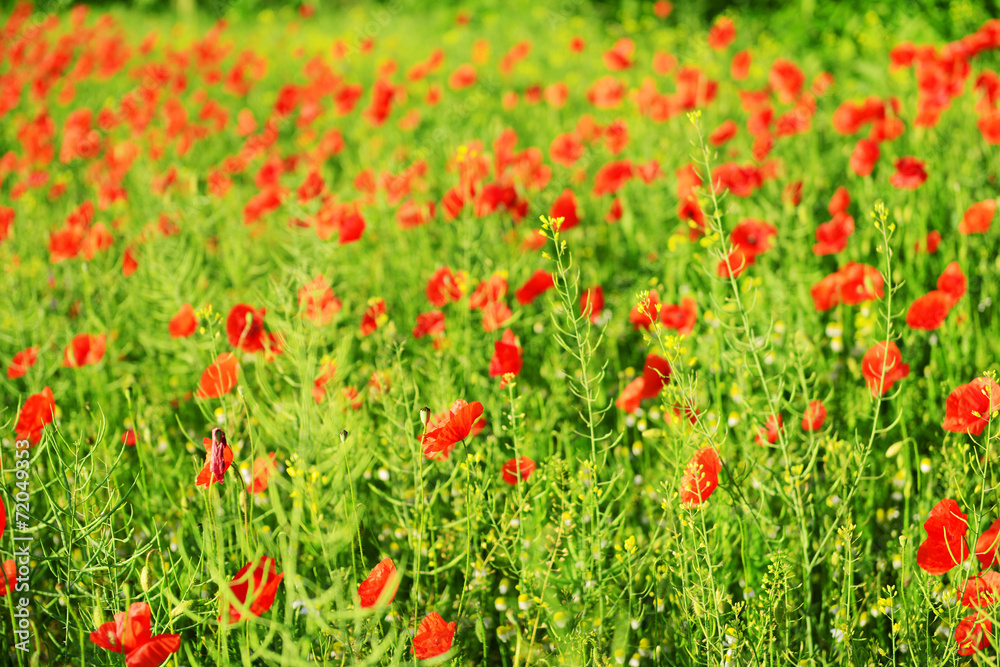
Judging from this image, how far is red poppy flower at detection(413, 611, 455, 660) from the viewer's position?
1.13 metres

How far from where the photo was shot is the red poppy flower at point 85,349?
189cm

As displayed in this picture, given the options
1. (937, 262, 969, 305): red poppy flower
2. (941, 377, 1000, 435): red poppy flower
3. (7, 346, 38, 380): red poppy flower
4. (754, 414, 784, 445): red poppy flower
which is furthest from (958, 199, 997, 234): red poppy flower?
(7, 346, 38, 380): red poppy flower

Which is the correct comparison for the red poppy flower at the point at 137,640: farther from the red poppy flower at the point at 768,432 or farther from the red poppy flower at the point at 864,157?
the red poppy flower at the point at 864,157

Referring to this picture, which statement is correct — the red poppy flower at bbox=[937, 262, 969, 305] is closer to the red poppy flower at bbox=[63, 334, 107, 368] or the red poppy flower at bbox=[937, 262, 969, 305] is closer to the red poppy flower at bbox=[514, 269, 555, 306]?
the red poppy flower at bbox=[514, 269, 555, 306]

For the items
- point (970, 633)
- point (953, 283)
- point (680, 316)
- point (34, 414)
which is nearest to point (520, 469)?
point (680, 316)

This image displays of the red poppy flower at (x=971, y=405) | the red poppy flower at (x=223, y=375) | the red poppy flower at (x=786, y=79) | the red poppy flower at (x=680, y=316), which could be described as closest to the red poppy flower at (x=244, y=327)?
the red poppy flower at (x=223, y=375)

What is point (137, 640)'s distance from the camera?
104 centimetres

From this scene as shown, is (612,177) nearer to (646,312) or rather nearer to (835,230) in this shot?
(835,230)

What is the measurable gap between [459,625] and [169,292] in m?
1.50

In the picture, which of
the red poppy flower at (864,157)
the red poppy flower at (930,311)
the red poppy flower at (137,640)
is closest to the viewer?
the red poppy flower at (137,640)

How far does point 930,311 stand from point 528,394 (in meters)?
0.98

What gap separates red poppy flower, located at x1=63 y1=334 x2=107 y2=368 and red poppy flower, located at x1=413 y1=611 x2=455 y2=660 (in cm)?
121

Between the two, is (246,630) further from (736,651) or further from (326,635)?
(736,651)

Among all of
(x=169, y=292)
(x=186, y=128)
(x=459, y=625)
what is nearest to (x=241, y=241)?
(x=169, y=292)
